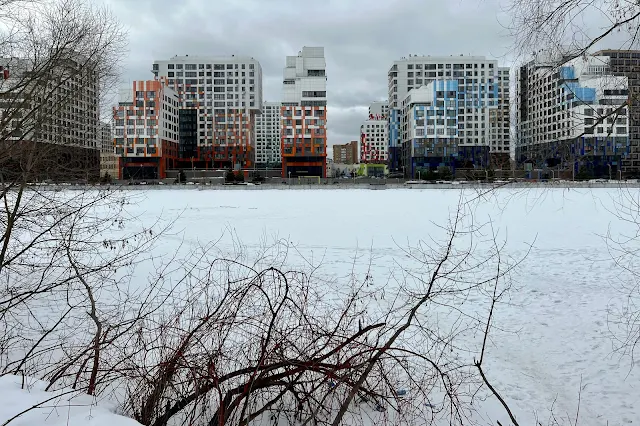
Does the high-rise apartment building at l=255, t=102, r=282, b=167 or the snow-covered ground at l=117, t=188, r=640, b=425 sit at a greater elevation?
the high-rise apartment building at l=255, t=102, r=282, b=167

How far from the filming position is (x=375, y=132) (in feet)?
572

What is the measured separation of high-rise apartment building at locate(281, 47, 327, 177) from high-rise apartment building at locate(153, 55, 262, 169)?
16912 millimetres

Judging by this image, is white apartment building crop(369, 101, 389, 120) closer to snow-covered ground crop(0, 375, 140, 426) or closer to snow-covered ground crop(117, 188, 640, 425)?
snow-covered ground crop(117, 188, 640, 425)

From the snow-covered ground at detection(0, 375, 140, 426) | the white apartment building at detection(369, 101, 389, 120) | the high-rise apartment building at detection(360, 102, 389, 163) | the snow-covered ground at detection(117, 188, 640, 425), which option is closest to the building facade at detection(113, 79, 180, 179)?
the snow-covered ground at detection(117, 188, 640, 425)

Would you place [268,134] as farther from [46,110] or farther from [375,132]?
[46,110]

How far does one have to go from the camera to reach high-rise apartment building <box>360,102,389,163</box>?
16238cm

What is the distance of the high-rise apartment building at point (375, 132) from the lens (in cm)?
16238

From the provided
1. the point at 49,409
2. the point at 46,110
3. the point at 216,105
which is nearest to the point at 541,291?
the point at 49,409

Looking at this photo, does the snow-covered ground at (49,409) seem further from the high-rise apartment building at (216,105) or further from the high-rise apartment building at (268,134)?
the high-rise apartment building at (268,134)

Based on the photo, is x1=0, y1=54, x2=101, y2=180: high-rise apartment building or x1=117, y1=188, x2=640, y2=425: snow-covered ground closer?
x1=117, y1=188, x2=640, y2=425: snow-covered ground

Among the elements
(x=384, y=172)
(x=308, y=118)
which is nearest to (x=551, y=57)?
(x=308, y=118)

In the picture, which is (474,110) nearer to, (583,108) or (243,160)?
(243,160)

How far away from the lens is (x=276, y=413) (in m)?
4.28

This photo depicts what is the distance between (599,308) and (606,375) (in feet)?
8.05
